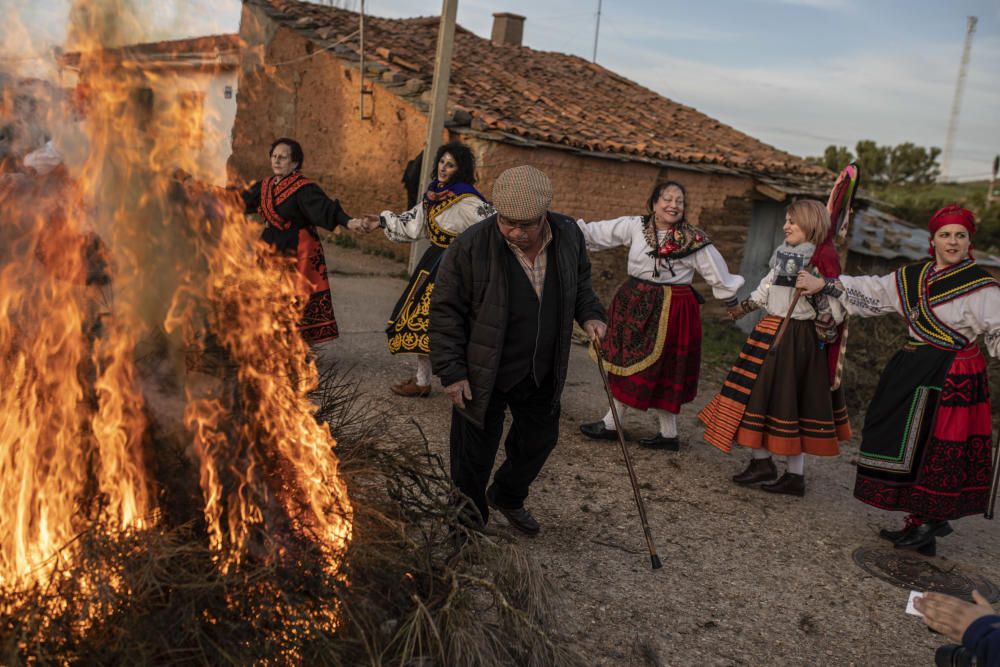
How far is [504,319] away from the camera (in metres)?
3.71

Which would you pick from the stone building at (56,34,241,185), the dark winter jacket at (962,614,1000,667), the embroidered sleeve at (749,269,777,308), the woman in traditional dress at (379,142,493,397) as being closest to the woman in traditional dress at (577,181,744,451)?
the embroidered sleeve at (749,269,777,308)

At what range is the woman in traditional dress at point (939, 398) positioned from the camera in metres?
4.41

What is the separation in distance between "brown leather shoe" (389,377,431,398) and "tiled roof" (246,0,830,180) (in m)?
6.04

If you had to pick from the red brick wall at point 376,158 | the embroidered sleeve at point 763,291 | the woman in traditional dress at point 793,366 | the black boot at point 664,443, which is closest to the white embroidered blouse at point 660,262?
the embroidered sleeve at point 763,291

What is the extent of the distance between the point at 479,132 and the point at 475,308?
824cm

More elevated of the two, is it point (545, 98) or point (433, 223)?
point (545, 98)

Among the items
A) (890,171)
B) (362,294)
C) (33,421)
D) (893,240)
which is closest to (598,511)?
(33,421)

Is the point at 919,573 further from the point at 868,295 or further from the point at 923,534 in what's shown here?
the point at 868,295

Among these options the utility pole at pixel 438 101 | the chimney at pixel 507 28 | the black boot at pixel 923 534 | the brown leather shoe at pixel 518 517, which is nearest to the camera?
the brown leather shoe at pixel 518 517

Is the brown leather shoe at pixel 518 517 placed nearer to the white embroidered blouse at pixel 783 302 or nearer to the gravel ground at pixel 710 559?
the gravel ground at pixel 710 559

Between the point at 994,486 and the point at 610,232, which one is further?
the point at 610,232

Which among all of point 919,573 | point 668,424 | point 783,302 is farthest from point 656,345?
point 919,573

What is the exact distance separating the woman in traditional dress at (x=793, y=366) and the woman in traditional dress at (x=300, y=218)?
2.85 m

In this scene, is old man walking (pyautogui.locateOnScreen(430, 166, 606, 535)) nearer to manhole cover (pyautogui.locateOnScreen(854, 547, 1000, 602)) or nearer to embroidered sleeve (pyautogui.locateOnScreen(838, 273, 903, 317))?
embroidered sleeve (pyautogui.locateOnScreen(838, 273, 903, 317))
